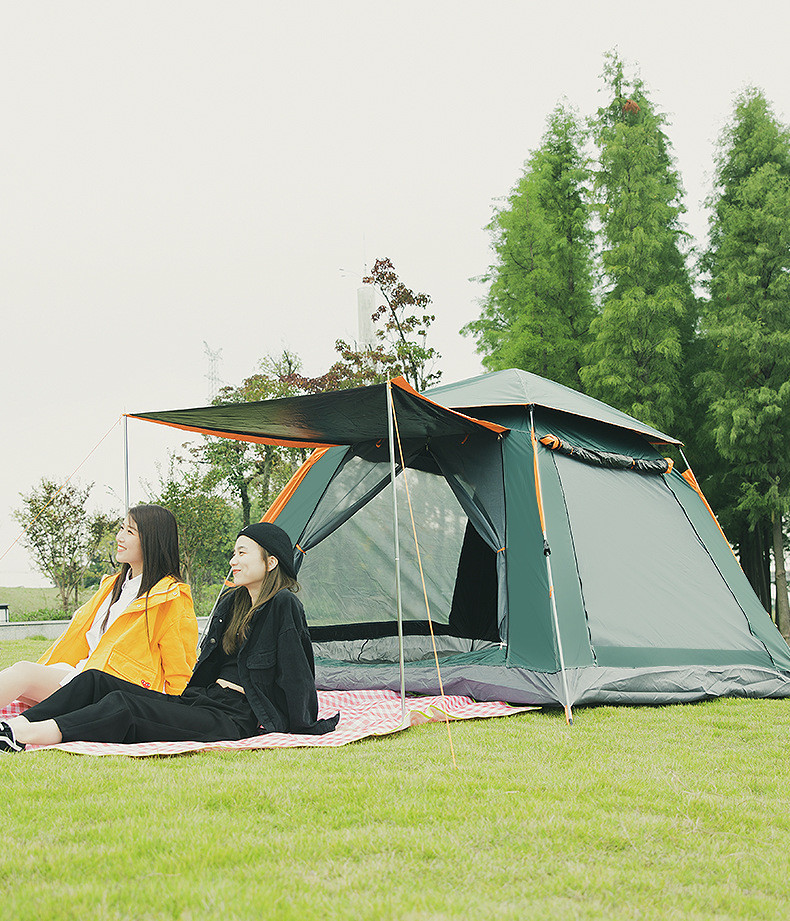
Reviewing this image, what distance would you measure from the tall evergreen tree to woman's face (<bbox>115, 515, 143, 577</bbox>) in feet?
25.1

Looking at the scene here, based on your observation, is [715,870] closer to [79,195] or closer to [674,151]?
[674,151]

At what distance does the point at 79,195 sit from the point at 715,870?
20.1 metres

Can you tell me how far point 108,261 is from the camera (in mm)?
20047

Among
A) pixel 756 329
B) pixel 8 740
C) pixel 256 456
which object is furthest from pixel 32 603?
pixel 8 740

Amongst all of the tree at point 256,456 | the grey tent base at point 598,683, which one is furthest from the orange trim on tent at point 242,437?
the tree at point 256,456

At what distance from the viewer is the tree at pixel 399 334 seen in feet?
44.6

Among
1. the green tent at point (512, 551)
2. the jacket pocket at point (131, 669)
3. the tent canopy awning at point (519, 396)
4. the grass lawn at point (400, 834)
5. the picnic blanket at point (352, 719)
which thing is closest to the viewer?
the grass lawn at point (400, 834)

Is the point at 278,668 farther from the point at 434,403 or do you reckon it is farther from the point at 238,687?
the point at 434,403

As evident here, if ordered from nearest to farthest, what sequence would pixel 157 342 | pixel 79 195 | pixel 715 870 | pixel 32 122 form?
1. pixel 715 870
2. pixel 32 122
3. pixel 79 195
4. pixel 157 342

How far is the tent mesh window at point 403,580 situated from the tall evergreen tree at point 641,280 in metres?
4.75

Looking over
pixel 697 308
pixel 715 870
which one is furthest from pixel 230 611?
pixel 697 308

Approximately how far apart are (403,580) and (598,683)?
80.8 inches

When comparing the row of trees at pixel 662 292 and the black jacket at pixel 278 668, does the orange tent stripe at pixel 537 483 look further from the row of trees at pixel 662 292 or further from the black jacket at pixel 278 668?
the row of trees at pixel 662 292

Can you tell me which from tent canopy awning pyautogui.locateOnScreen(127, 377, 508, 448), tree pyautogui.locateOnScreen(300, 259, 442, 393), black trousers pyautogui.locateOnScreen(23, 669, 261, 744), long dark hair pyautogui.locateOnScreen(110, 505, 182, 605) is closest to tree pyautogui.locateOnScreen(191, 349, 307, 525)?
tree pyautogui.locateOnScreen(300, 259, 442, 393)
